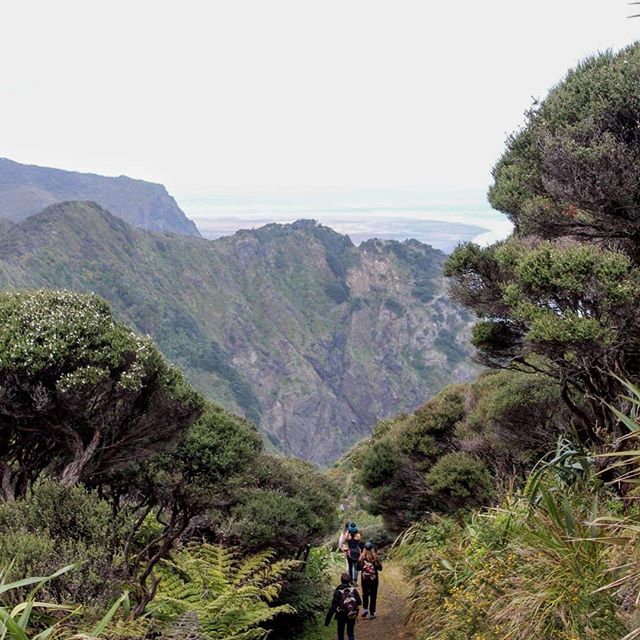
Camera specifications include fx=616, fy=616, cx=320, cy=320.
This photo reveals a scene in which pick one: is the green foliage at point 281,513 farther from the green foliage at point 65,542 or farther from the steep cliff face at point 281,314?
the steep cliff face at point 281,314

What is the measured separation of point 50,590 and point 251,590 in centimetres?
262

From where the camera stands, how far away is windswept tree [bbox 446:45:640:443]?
23.6ft

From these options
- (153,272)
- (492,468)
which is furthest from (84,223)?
(492,468)

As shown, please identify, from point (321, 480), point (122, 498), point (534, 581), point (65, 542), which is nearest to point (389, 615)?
point (321, 480)

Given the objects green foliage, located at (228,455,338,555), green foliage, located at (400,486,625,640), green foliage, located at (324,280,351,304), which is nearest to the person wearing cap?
green foliage, located at (228,455,338,555)

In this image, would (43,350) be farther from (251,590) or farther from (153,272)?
(153,272)

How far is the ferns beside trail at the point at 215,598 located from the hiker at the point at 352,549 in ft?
9.71

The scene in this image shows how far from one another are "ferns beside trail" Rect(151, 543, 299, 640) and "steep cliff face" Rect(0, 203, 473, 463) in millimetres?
102847

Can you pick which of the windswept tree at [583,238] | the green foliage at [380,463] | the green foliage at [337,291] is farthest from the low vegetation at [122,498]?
the green foliage at [337,291]

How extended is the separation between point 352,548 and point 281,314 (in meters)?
147

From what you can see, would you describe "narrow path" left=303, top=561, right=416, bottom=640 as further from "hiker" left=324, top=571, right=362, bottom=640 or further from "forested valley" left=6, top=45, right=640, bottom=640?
"hiker" left=324, top=571, right=362, bottom=640

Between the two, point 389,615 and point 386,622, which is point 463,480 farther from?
point 386,622

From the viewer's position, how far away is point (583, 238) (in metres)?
8.52

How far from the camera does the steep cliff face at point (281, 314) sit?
119500mm
